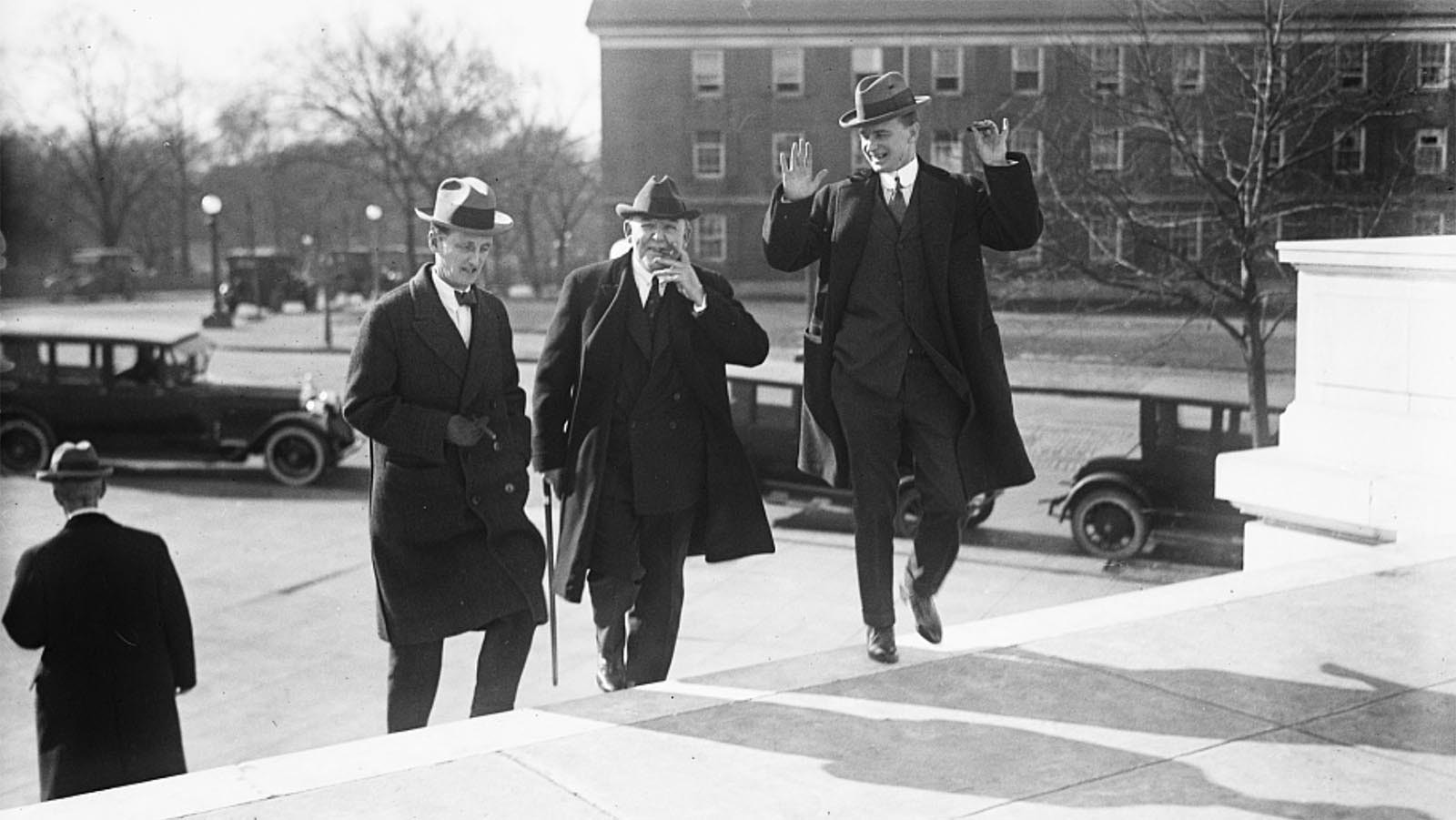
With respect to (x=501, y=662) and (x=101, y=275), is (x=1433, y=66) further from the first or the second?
(x=101, y=275)

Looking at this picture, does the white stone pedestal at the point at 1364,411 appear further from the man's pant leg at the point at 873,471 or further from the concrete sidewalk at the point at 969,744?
the man's pant leg at the point at 873,471

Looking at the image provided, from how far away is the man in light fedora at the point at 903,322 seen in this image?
4574 millimetres

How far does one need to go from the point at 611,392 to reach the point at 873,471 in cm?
80

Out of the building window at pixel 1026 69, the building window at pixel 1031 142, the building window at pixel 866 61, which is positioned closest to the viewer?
the building window at pixel 866 61

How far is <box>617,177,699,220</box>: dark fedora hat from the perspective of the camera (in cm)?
461

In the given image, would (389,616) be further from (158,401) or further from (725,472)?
(158,401)

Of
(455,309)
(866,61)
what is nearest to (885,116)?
(455,309)

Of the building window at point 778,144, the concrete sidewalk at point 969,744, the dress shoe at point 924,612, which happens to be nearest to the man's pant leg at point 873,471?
the dress shoe at point 924,612

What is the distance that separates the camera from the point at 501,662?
4676 millimetres

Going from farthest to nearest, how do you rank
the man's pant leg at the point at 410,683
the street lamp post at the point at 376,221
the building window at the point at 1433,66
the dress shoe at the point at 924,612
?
1. the street lamp post at the point at 376,221
2. the building window at the point at 1433,66
3. the dress shoe at the point at 924,612
4. the man's pant leg at the point at 410,683

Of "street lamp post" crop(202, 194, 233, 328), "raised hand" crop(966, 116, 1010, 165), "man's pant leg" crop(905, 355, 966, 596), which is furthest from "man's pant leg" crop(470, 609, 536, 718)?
"street lamp post" crop(202, 194, 233, 328)

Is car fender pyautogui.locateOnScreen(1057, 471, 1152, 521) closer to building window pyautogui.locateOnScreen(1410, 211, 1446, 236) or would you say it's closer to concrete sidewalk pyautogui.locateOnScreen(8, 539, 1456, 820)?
building window pyautogui.locateOnScreen(1410, 211, 1446, 236)

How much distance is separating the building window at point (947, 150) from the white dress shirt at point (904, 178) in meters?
13.5

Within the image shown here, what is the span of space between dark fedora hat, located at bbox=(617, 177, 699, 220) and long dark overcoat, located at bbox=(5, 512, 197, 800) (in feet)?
6.04
